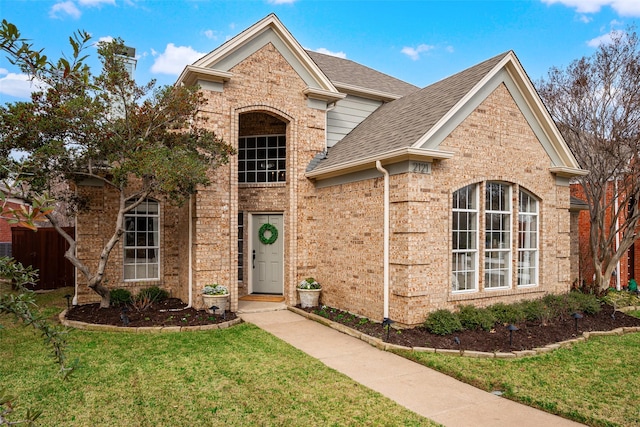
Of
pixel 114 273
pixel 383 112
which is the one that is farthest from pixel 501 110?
pixel 114 273

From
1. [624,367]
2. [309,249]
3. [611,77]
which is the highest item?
[611,77]

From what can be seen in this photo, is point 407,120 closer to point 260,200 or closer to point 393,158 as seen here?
point 393,158

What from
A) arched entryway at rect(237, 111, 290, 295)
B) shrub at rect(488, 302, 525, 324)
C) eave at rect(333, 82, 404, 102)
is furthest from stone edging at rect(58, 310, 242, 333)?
eave at rect(333, 82, 404, 102)

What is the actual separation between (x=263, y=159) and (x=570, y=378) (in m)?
9.10

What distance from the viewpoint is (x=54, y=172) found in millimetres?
9211

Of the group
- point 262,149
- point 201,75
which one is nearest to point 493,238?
point 262,149

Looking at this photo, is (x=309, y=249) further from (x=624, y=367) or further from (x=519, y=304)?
(x=624, y=367)

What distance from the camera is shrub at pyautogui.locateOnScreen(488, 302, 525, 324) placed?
913 centimetres

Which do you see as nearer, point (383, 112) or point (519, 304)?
point (519, 304)

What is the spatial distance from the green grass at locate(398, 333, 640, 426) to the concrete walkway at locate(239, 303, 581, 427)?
182mm

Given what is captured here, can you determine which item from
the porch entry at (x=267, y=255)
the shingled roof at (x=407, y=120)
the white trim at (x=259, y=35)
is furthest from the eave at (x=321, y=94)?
the porch entry at (x=267, y=255)

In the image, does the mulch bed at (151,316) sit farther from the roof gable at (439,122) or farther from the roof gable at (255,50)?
the roof gable at (255,50)

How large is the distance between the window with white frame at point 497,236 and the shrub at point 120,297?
348 inches

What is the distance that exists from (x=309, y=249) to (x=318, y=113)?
380cm
